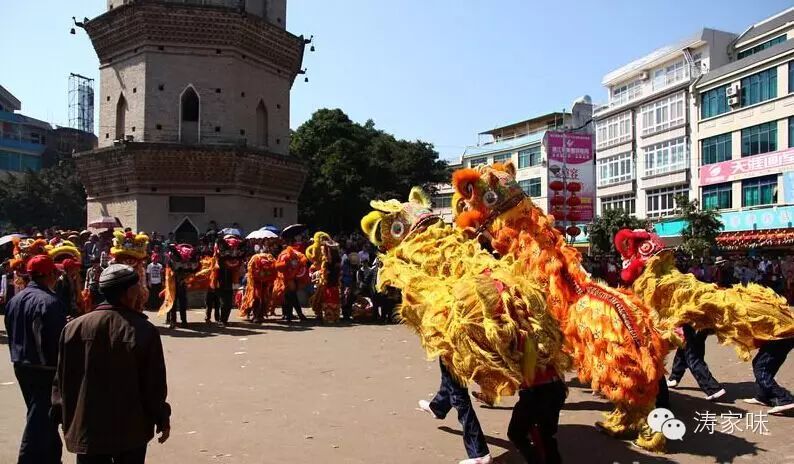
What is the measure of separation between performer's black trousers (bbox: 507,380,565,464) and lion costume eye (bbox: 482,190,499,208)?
84.6 inches

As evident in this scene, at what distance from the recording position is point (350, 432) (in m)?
5.20

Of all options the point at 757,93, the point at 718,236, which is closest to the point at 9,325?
the point at 718,236

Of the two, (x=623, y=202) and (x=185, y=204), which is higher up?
(x=623, y=202)

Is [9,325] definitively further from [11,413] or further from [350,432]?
[350,432]

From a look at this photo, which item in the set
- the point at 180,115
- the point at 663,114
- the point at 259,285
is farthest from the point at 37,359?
the point at 663,114

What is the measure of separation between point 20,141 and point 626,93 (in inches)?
1720

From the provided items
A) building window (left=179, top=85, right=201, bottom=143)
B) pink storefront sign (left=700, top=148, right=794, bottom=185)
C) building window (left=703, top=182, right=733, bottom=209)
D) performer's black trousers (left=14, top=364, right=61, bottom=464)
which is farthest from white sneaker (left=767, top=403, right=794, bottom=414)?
building window (left=703, top=182, right=733, bottom=209)

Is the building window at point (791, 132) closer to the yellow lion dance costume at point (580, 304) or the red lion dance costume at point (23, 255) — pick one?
the yellow lion dance costume at point (580, 304)

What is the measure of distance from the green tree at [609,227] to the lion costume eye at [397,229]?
76.6 ft

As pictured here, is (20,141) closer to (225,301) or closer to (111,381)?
(225,301)

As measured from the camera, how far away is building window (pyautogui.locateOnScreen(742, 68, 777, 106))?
25719 millimetres

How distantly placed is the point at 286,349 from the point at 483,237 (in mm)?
4624

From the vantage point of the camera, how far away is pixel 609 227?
2864 cm

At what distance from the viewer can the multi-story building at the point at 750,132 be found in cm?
2508
